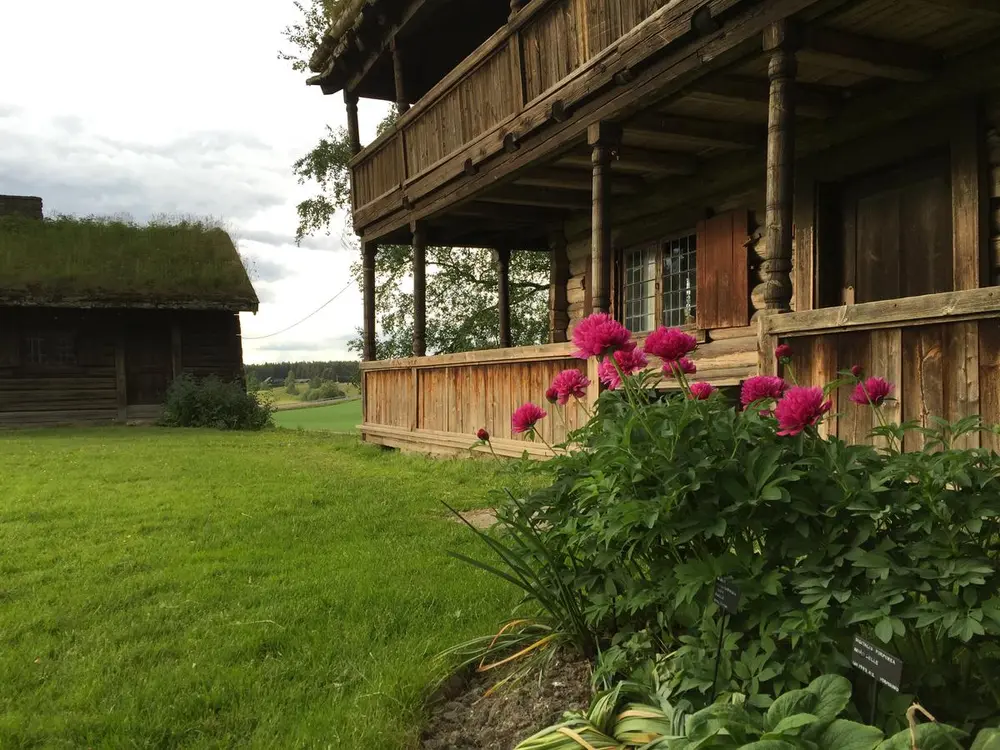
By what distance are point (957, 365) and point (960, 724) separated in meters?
2.24

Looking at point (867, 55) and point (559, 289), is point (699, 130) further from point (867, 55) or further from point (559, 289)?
point (559, 289)

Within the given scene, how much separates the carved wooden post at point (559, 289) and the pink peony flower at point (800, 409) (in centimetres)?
900

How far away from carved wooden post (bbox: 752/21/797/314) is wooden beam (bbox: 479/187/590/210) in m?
4.74

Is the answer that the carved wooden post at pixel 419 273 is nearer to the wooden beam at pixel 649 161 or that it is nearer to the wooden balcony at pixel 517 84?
the wooden balcony at pixel 517 84

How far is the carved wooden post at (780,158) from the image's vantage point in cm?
456

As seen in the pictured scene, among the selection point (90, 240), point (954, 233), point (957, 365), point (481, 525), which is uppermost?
point (90, 240)

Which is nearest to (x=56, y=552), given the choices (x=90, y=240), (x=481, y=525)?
(x=481, y=525)

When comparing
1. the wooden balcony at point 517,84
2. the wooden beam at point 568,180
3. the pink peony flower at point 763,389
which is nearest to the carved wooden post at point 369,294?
the wooden balcony at point 517,84

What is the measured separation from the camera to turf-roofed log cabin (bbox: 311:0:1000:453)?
4363 mm

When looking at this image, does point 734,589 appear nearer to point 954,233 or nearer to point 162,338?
point 954,233

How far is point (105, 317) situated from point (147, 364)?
1.61m

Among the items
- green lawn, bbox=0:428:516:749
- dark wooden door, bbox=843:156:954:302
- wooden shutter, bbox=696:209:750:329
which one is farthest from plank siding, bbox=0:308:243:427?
dark wooden door, bbox=843:156:954:302

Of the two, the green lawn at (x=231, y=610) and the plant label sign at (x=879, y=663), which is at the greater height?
the plant label sign at (x=879, y=663)

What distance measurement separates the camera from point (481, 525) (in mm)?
5637
